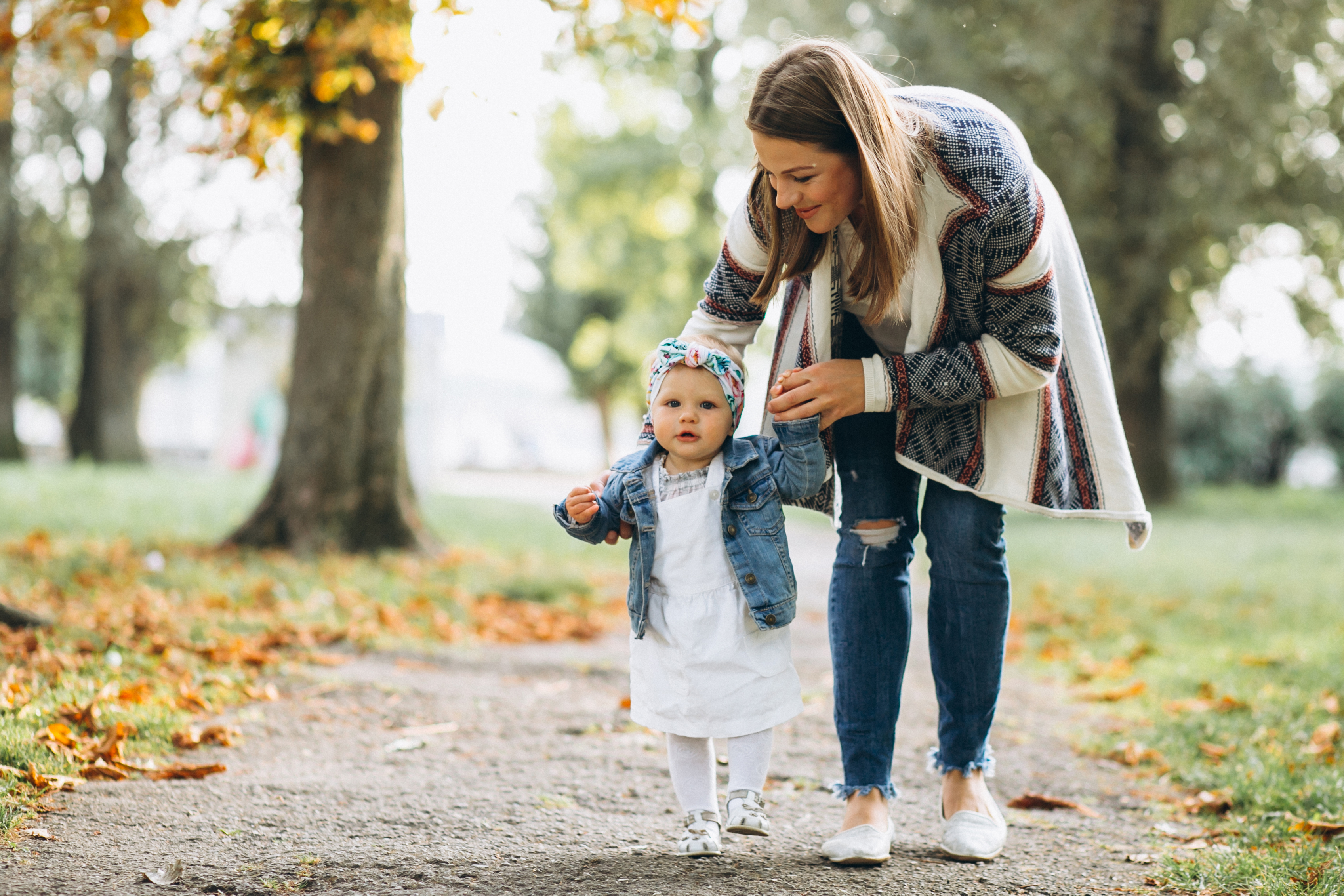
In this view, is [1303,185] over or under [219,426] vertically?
over

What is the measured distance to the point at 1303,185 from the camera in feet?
39.5

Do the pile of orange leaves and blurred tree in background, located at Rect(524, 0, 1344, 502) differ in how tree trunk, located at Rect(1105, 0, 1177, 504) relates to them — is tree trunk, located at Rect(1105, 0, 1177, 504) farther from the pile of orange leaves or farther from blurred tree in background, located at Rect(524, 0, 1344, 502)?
the pile of orange leaves

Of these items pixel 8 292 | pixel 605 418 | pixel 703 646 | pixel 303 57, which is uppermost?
pixel 303 57

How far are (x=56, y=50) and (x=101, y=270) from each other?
37.9ft

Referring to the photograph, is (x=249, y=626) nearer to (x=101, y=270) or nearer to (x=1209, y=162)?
(x=1209, y=162)

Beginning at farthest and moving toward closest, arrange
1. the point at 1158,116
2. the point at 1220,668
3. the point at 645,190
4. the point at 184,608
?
the point at 645,190, the point at 1158,116, the point at 184,608, the point at 1220,668

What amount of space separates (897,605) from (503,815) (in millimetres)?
1056

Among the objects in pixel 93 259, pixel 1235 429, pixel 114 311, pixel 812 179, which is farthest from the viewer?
pixel 1235 429

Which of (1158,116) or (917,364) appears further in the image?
(1158,116)

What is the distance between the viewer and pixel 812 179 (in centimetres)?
228

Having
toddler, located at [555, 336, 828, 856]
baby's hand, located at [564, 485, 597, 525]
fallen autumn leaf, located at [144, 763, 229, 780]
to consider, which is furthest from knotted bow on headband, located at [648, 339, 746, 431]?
fallen autumn leaf, located at [144, 763, 229, 780]

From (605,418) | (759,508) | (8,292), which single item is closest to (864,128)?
(759,508)

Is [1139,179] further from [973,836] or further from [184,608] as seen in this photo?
[973,836]

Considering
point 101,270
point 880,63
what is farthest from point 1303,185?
point 101,270
